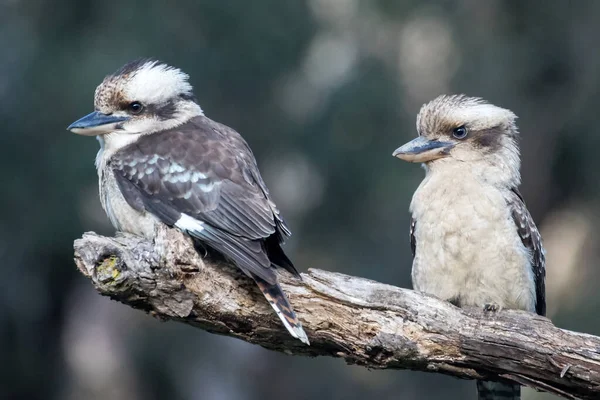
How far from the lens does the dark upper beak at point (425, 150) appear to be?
4258 mm

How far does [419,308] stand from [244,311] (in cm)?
61

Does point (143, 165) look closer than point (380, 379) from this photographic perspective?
Yes

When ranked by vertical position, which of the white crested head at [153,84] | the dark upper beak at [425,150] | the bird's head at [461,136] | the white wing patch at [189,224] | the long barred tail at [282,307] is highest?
the bird's head at [461,136]

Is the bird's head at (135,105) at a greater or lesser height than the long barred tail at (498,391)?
greater

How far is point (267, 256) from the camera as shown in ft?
11.5

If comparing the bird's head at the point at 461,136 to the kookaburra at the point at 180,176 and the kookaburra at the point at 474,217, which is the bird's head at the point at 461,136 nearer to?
the kookaburra at the point at 474,217

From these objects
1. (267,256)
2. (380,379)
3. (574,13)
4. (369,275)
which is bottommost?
(267,256)

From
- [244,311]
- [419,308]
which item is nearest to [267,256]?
[244,311]

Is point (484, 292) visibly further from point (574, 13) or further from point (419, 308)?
point (574, 13)

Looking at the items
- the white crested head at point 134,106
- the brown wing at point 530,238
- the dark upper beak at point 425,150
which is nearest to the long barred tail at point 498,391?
the brown wing at point 530,238

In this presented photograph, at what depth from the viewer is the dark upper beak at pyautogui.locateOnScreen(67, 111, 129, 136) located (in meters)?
4.00

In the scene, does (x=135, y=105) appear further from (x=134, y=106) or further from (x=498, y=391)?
(x=498, y=391)

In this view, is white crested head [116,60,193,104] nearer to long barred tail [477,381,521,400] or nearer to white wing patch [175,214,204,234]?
white wing patch [175,214,204,234]

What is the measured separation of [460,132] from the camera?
4316 millimetres
